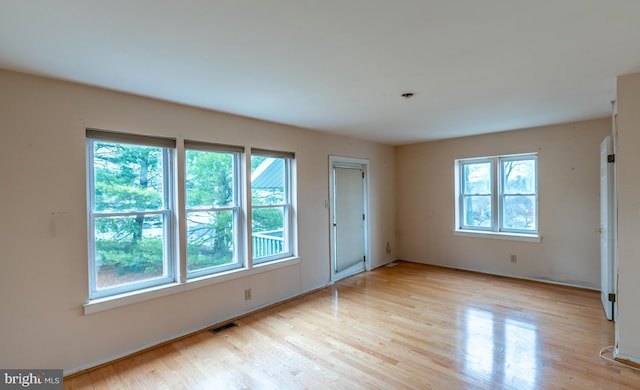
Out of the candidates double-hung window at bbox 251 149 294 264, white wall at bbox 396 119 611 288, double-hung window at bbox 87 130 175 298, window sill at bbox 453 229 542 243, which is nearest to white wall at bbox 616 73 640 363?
white wall at bbox 396 119 611 288

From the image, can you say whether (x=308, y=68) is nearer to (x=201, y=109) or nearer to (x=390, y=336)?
(x=201, y=109)

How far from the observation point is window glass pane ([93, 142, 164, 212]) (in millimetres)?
2652

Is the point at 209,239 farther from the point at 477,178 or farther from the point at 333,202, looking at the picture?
the point at 477,178

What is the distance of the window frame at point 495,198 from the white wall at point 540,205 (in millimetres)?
101

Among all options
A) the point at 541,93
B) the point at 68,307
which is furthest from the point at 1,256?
the point at 541,93

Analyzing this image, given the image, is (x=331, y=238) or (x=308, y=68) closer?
(x=308, y=68)

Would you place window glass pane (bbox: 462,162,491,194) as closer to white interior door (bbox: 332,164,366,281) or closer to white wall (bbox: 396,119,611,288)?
white wall (bbox: 396,119,611,288)

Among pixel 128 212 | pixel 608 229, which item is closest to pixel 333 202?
pixel 128 212

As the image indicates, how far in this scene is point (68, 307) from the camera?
2.40m

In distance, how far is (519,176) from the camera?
15.7ft

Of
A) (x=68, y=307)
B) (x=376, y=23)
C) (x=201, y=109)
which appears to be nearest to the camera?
(x=376, y=23)

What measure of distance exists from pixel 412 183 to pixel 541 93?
316 cm

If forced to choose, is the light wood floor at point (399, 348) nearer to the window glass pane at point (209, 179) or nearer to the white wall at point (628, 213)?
the white wall at point (628, 213)

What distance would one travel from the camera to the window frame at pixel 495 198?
4.64m
